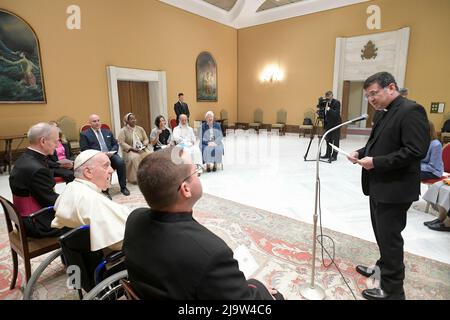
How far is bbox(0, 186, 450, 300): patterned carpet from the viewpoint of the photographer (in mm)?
2129

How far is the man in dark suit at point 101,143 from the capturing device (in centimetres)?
437

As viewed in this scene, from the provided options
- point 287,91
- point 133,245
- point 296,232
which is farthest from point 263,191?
point 287,91

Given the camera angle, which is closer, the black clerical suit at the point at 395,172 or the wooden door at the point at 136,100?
the black clerical suit at the point at 395,172

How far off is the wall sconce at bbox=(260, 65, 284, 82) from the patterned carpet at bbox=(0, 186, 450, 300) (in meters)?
9.10

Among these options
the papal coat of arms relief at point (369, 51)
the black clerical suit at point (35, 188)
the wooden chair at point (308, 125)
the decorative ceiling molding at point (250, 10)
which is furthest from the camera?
the wooden chair at point (308, 125)

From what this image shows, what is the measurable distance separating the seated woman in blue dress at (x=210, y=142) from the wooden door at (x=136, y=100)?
3925 mm

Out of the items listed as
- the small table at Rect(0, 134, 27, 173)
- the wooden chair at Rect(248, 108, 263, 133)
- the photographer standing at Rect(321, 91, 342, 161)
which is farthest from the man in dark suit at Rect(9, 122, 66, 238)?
the wooden chair at Rect(248, 108, 263, 133)

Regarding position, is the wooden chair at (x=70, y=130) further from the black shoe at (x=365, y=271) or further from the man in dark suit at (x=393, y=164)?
the man in dark suit at (x=393, y=164)

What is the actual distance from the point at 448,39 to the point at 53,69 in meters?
11.0

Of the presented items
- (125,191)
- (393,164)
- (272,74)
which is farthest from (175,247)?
(272,74)

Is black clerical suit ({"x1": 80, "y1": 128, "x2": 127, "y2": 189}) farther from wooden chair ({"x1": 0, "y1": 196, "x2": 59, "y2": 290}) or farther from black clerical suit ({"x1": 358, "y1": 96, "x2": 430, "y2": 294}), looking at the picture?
black clerical suit ({"x1": 358, "y1": 96, "x2": 430, "y2": 294})

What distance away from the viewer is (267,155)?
7.55 m

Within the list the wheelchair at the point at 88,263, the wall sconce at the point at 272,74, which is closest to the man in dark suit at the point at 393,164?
the wheelchair at the point at 88,263

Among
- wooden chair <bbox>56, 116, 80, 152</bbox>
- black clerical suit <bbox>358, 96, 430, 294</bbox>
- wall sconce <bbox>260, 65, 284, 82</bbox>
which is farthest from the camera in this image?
wall sconce <bbox>260, 65, 284, 82</bbox>
